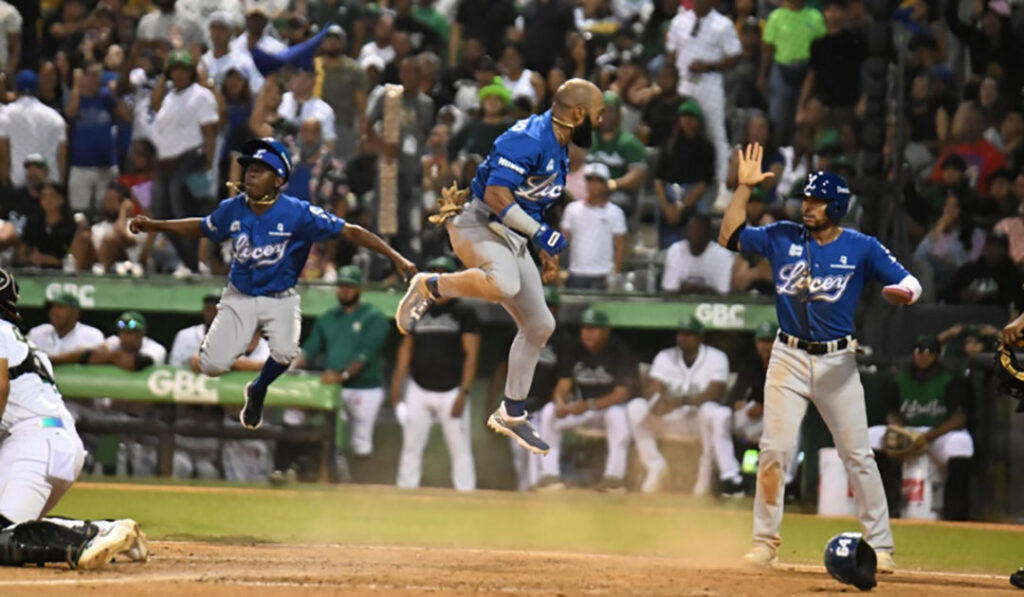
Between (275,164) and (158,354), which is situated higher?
(275,164)

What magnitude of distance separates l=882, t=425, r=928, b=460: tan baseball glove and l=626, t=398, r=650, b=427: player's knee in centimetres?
219

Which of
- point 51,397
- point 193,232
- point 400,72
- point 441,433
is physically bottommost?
point 441,433

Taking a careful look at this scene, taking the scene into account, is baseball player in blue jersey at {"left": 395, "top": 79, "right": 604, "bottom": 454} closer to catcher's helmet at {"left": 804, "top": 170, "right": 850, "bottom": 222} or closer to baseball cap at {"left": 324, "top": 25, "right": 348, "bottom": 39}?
catcher's helmet at {"left": 804, "top": 170, "right": 850, "bottom": 222}

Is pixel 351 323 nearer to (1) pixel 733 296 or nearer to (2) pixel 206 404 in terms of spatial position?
(2) pixel 206 404

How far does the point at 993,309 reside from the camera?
14.4m

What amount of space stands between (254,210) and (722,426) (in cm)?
545

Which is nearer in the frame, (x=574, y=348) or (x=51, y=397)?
(x=51, y=397)

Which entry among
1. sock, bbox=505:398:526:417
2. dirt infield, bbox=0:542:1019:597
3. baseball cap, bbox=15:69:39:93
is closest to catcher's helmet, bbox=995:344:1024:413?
dirt infield, bbox=0:542:1019:597

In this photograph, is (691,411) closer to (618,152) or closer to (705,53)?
(618,152)

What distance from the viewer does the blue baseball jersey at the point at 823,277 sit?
9.95m

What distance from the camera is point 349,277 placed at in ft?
49.7

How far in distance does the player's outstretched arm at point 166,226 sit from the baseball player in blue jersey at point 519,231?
5.01 ft

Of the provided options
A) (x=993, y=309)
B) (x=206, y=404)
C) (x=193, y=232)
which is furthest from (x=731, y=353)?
(x=193, y=232)

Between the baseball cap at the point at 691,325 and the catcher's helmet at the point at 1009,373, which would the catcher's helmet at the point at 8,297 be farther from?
the baseball cap at the point at 691,325
